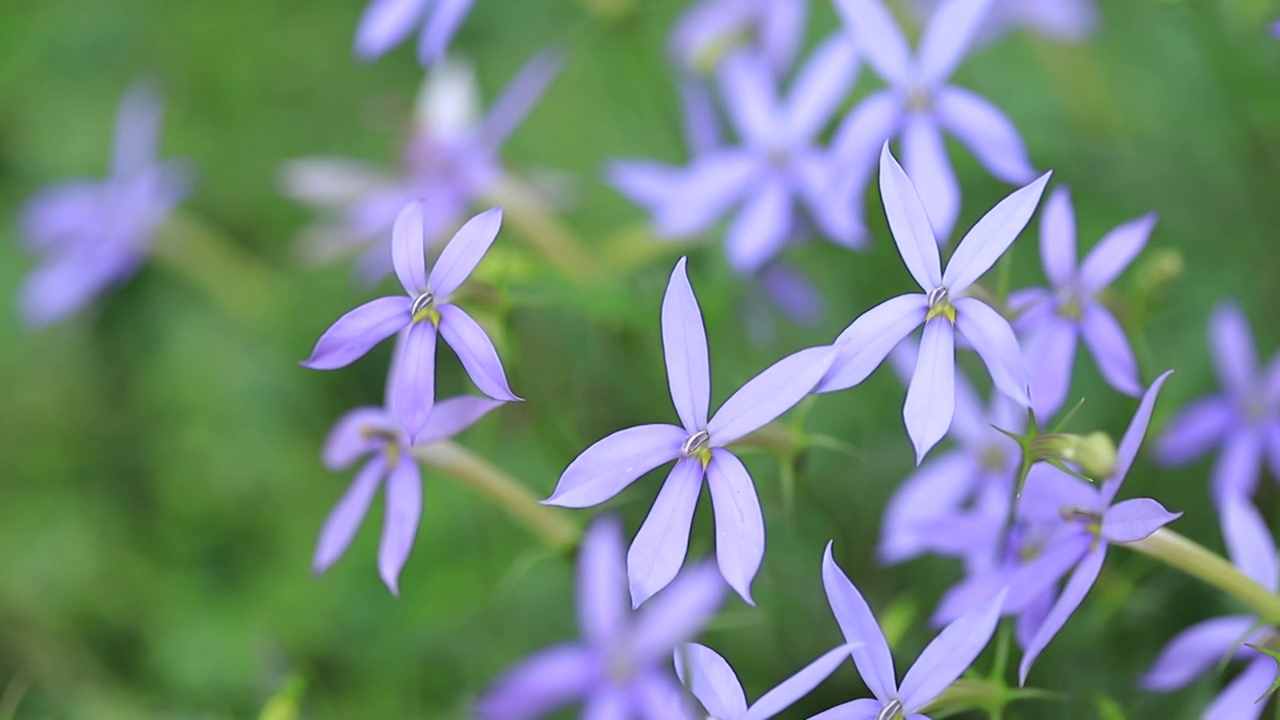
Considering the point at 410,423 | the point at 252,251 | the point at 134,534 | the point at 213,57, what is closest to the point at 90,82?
the point at 213,57

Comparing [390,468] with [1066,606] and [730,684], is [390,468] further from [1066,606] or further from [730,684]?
[1066,606]

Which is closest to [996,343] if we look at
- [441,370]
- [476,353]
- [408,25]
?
[476,353]

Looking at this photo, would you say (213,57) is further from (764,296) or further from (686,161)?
(764,296)

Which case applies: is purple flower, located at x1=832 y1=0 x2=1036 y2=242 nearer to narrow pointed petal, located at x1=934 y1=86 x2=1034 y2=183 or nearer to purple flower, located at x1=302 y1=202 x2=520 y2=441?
narrow pointed petal, located at x1=934 y1=86 x2=1034 y2=183

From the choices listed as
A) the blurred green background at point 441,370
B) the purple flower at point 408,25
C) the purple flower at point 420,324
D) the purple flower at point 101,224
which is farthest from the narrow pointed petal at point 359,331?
the purple flower at point 101,224

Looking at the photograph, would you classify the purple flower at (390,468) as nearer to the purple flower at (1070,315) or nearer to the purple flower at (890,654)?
the purple flower at (890,654)

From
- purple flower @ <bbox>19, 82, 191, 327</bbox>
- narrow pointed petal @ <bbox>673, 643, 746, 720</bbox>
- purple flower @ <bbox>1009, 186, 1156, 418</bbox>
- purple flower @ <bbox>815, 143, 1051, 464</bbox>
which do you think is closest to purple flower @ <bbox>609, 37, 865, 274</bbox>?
purple flower @ <bbox>1009, 186, 1156, 418</bbox>
